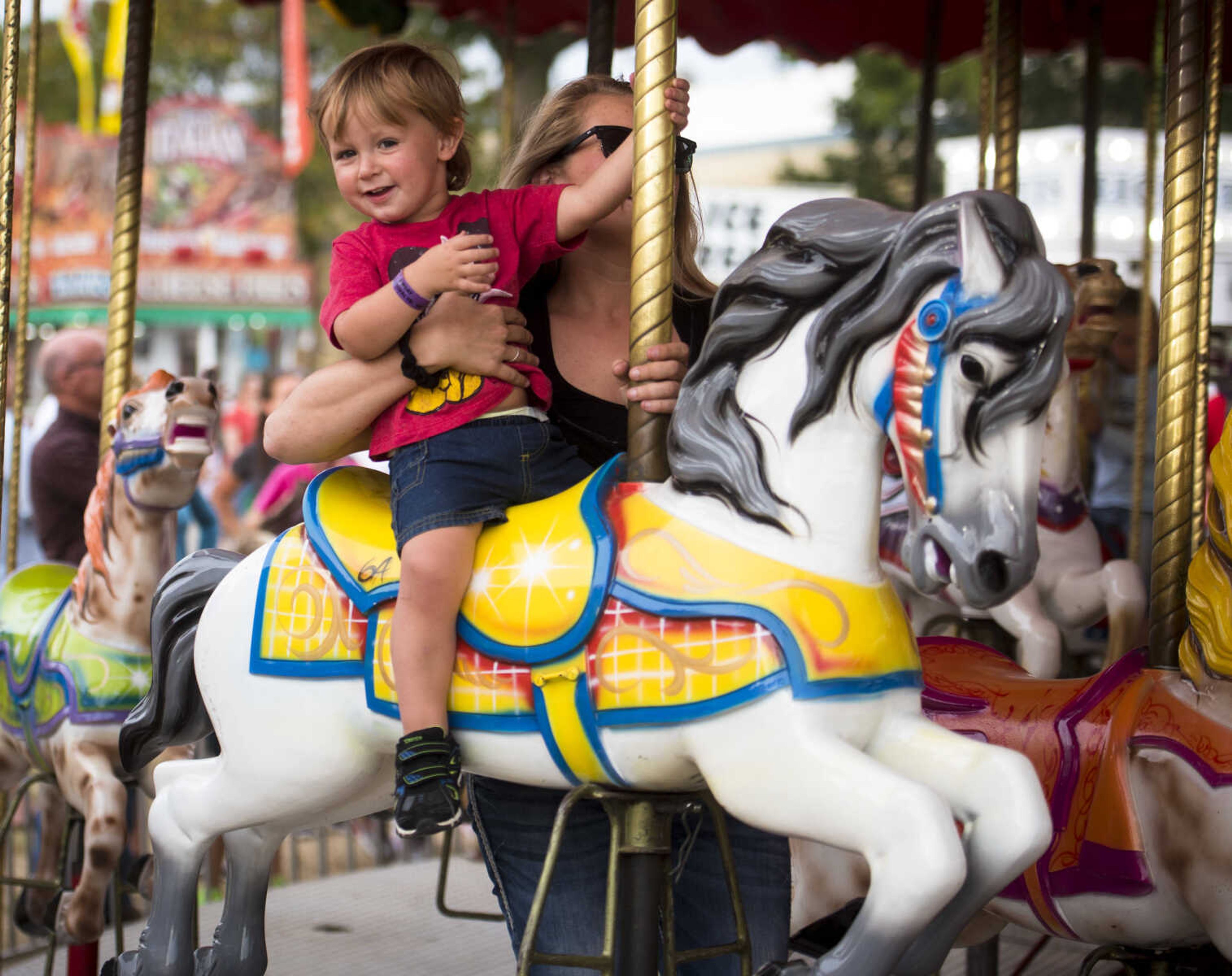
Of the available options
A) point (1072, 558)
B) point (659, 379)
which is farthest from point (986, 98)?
point (659, 379)

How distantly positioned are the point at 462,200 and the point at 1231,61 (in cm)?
365

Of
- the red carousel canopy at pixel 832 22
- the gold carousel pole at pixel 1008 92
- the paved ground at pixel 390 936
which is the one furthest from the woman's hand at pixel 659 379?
the red carousel canopy at pixel 832 22

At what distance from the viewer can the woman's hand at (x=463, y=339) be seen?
1620 millimetres

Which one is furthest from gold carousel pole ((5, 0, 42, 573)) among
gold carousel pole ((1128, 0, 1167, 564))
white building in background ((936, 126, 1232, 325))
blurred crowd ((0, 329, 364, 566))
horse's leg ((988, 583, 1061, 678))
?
white building in background ((936, 126, 1232, 325))

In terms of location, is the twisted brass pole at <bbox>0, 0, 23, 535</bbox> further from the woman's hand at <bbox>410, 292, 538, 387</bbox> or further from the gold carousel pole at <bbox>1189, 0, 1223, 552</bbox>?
the gold carousel pole at <bbox>1189, 0, 1223, 552</bbox>

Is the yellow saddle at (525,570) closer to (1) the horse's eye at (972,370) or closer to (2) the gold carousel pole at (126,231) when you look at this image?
(1) the horse's eye at (972,370)

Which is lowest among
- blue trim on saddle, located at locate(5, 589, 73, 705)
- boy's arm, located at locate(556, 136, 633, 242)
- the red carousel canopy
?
blue trim on saddle, located at locate(5, 589, 73, 705)

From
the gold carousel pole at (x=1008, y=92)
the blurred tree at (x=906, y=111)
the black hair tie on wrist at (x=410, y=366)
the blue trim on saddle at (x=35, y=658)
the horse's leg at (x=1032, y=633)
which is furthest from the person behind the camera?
the blurred tree at (x=906, y=111)

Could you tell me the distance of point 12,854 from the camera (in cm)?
407

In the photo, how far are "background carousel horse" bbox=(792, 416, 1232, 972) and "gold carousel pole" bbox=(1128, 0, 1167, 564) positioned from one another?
1873 millimetres

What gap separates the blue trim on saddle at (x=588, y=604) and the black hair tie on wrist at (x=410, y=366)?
236mm

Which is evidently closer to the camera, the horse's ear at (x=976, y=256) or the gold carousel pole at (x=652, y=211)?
the horse's ear at (x=976, y=256)

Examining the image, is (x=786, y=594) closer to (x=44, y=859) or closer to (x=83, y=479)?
(x=44, y=859)

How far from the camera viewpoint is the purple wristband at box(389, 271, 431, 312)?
157 cm
